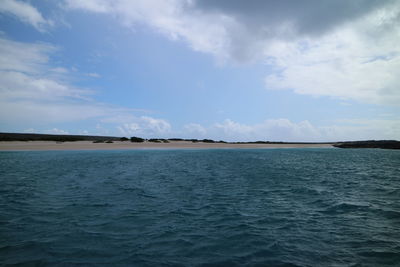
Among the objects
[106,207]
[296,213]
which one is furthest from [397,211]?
[106,207]

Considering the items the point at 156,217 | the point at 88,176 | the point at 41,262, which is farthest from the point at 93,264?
the point at 88,176

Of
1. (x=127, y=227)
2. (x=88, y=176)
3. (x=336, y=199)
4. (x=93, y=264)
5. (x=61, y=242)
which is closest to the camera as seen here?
(x=93, y=264)

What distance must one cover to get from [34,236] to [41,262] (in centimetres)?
242

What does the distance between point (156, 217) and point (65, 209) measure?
4.89 metres

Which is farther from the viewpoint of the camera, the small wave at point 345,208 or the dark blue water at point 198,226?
the small wave at point 345,208

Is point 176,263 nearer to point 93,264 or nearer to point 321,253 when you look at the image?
point 93,264

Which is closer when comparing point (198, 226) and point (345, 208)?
point (198, 226)

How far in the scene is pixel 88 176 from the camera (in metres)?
22.5

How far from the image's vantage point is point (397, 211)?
12102 millimetres

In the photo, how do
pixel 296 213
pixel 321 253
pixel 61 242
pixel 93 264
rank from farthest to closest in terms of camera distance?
pixel 296 213 → pixel 61 242 → pixel 321 253 → pixel 93 264

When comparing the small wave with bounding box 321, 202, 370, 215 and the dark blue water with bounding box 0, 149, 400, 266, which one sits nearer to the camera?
the dark blue water with bounding box 0, 149, 400, 266

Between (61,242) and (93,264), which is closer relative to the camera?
(93,264)

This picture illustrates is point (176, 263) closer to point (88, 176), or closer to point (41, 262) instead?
point (41, 262)

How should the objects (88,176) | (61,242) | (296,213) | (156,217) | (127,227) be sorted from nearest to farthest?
1. (61,242)
2. (127,227)
3. (156,217)
4. (296,213)
5. (88,176)
